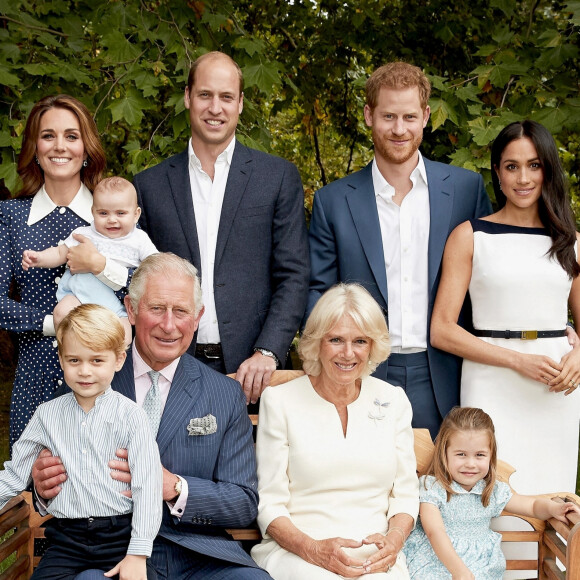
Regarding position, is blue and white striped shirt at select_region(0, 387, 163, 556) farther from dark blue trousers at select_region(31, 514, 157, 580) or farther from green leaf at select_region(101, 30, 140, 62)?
green leaf at select_region(101, 30, 140, 62)

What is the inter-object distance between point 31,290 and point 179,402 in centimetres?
86

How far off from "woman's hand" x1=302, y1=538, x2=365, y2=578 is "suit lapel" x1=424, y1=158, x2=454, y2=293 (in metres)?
1.19

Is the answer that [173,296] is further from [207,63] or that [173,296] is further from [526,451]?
[526,451]

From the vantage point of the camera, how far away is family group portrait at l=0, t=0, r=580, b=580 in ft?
9.41

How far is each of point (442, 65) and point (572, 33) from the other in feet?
7.82

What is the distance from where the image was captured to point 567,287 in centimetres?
361

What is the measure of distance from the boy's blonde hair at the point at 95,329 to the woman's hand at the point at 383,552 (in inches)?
43.6

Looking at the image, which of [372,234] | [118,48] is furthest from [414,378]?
[118,48]

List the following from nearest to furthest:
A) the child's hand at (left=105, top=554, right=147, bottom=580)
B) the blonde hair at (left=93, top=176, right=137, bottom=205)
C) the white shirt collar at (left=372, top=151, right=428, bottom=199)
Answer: the child's hand at (left=105, top=554, right=147, bottom=580)
the blonde hair at (left=93, top=176, right=137, bottom=205)
the white shirt collar at (left=372, top=151, right=428, bottom=199)

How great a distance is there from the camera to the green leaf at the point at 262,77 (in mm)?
4828

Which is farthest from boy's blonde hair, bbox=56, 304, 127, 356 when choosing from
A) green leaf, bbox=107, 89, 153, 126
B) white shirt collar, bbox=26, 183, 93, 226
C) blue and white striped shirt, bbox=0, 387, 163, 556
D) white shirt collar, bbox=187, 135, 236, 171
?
green leaf, bbox=107, 89, 153, 126

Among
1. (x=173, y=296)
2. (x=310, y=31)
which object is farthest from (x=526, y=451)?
(x=310, y=31)

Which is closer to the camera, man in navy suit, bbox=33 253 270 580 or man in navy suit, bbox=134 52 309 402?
man in navy suit, bbox=33 253 270 580

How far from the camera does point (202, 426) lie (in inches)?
120
